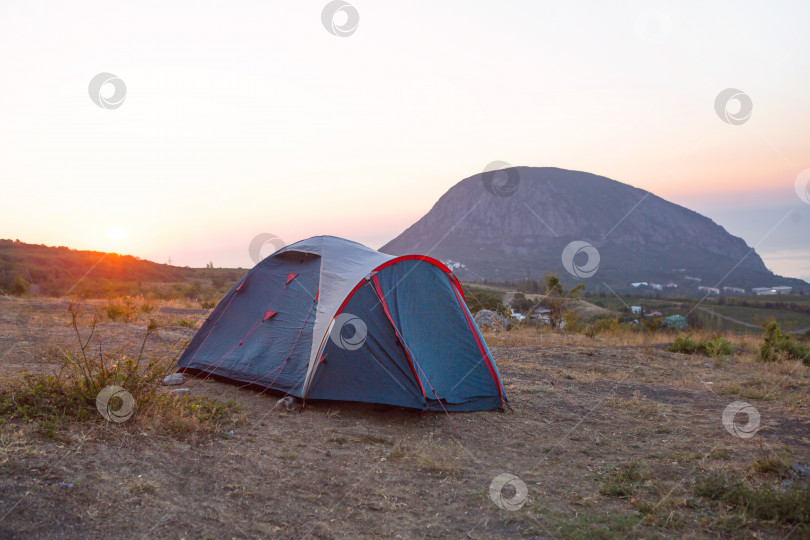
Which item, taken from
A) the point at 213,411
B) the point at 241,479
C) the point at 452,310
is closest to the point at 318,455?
the point at 241,479

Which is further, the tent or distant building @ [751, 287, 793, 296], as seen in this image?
distant building @ [751, 287, 793, 296]

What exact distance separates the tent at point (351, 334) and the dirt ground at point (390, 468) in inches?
13.2

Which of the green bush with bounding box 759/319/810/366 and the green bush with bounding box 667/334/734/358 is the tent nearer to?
the green bush with bounding box 667/334/734/358

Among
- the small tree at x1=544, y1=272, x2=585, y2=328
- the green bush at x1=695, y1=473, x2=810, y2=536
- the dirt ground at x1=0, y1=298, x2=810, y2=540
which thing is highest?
the small tree at x1=544, y1=272, x2=585, y2=328

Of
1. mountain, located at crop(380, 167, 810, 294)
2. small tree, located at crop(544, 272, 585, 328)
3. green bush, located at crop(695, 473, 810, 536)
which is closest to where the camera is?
green bush, located at crop(695, 473, 810, 536)

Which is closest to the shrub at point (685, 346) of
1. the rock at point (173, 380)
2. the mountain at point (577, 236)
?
the rock at point (173, 380)

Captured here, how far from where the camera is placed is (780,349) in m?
12.9

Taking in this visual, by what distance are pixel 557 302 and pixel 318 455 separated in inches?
588

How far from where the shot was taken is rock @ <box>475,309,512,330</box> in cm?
1667

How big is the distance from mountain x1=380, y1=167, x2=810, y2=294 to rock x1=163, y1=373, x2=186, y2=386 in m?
65.9

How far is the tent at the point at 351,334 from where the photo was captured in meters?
6.84

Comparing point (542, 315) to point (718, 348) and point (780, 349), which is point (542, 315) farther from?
point (780, 349)

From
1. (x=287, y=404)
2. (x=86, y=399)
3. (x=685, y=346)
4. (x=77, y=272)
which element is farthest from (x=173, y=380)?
(x=77, y=272)

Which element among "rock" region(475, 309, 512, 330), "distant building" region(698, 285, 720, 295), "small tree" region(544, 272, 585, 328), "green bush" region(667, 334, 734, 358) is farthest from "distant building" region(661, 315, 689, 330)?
"distant building" region(698, 285, 720, 295)
